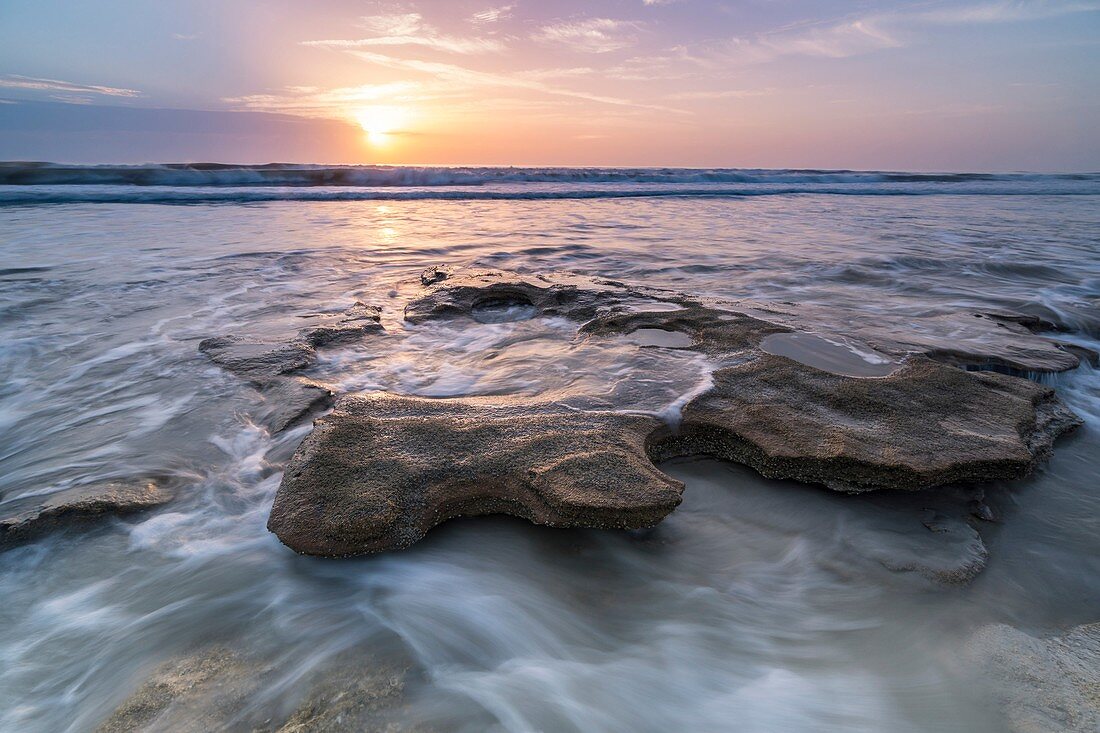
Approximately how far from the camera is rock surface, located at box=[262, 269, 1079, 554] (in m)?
1.93

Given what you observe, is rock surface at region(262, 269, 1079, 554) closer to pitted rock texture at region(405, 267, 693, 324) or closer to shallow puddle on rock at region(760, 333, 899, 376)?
shallow puddle on rock at region(760, 333, 899, 376)

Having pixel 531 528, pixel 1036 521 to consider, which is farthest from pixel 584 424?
pixel 1036 521

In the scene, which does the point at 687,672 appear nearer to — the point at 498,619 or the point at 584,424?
the point at 498,619

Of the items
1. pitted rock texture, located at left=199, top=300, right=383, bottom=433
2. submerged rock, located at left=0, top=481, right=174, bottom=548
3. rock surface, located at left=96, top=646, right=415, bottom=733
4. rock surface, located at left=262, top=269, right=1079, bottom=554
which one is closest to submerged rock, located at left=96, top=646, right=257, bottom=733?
rock surface, located at left=96, top=646, right=415, bottom=733

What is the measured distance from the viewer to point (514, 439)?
7.53ft

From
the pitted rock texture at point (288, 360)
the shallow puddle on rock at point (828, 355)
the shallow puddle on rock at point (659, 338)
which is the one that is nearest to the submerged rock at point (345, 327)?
the pitted rock texture at point (288, 360)

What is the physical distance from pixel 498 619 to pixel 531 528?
0.35 m

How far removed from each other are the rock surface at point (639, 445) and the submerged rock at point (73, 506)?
0.71 m

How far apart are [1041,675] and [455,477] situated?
1.90 m

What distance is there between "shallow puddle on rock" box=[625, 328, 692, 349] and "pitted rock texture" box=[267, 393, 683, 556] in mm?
1184

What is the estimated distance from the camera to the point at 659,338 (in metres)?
3.73

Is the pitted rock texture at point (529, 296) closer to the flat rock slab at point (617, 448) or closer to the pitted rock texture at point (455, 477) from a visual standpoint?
the flat rock slab at point (617, 448)

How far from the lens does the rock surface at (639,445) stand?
76.0 inches

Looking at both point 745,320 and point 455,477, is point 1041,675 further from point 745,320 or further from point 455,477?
point 745,320
